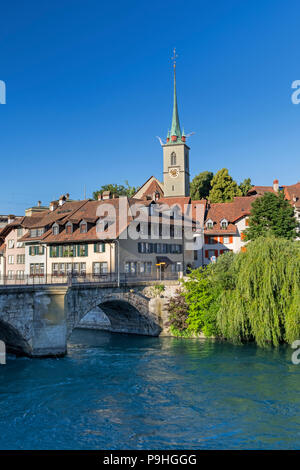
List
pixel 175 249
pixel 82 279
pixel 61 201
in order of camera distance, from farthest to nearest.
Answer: pixel 61 201 < pixel 175 249 < pixel 82 279

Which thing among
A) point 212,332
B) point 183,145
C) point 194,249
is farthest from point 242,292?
point 183,145

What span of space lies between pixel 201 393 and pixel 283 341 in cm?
1085

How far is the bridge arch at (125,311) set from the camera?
29406 millimetres

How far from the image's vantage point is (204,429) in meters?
15.8

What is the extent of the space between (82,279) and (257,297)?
11536 mm

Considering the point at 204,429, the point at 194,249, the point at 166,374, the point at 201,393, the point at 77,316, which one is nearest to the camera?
the point at 204,429

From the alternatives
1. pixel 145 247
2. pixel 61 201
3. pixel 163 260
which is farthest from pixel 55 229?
pixel 163 260

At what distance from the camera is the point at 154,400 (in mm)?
18969

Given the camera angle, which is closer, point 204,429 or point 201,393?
point 204,429

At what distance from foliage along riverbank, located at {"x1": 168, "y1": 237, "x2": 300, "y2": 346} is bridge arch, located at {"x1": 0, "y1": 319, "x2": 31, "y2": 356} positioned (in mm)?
12134

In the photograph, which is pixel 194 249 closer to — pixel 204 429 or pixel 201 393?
pixel 201 393

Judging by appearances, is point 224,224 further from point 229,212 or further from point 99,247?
point 99,247

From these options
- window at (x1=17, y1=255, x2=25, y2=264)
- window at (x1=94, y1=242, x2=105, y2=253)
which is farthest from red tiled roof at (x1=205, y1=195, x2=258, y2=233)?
window at (x1=17, y1=255, x2=25, y2=264)

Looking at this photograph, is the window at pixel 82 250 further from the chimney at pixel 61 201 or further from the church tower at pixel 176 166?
the church tower at pixel 176 166
